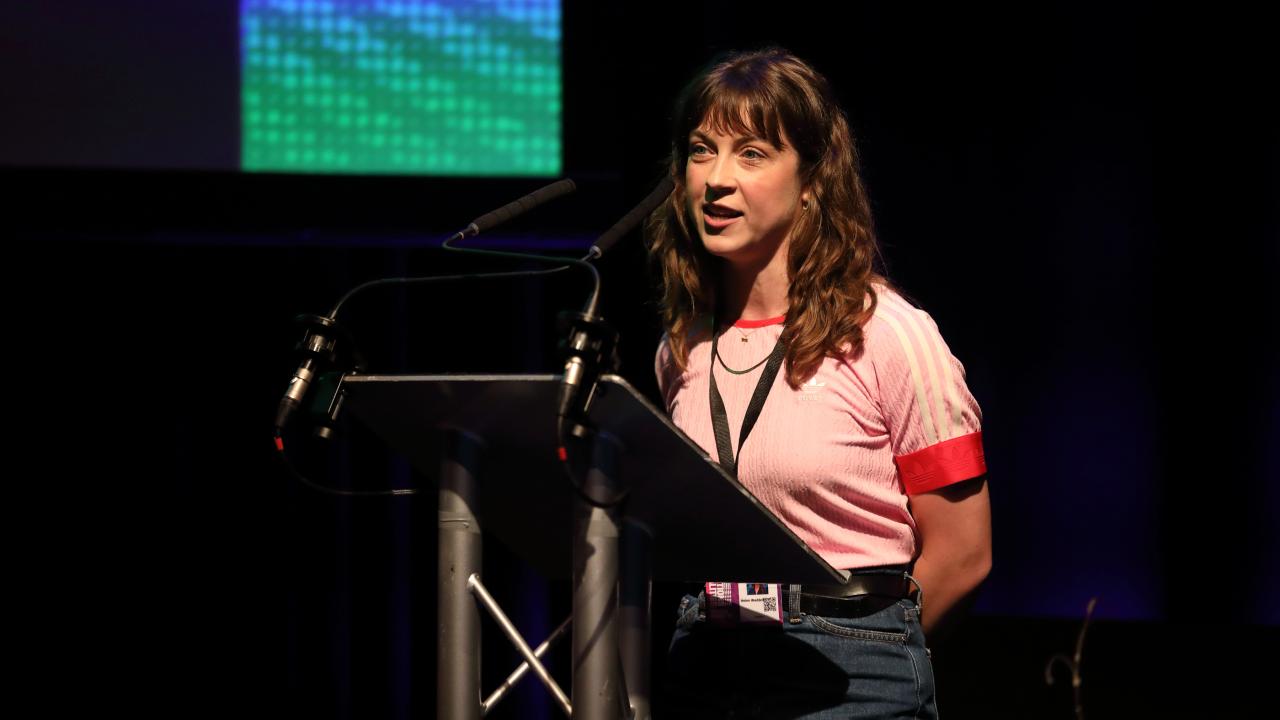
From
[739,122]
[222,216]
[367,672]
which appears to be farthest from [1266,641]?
[222,216]

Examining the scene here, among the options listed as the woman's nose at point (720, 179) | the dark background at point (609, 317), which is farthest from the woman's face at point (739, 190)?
the dark background at point (609, 317)

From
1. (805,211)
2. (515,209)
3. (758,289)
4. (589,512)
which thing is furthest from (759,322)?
(589,512)

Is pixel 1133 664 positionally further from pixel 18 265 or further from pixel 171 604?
pixel 18 265

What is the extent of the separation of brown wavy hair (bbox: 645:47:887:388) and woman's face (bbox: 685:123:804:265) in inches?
0.7

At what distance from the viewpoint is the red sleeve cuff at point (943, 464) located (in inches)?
58.6

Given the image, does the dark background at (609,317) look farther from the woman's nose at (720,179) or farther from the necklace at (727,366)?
the woman's nose at (720,179)

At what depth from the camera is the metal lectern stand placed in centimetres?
109

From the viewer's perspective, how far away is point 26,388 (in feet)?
13.3

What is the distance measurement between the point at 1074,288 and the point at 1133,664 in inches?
47.7

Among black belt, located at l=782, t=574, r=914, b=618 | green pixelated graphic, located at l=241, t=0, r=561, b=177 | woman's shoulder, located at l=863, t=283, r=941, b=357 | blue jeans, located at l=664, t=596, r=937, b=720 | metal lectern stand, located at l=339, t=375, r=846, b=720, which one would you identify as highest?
green pixelated graphic, located at l=241, t=0, r=561, b=177

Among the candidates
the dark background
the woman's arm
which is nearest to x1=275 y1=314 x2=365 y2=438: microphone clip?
the woman's arm

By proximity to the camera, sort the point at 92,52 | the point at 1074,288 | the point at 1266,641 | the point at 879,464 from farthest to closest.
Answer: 1. the point at 1074,288
2. the point at 92,52
3. the point at 1266,641
4. the point at 879,464

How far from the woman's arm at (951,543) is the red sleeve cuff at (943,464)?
0.02 metres

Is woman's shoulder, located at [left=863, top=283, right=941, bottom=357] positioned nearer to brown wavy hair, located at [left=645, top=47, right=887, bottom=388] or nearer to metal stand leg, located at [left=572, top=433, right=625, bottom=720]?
brown wavy hair, located at [left=645, top=47, right=887, bottom=388]
